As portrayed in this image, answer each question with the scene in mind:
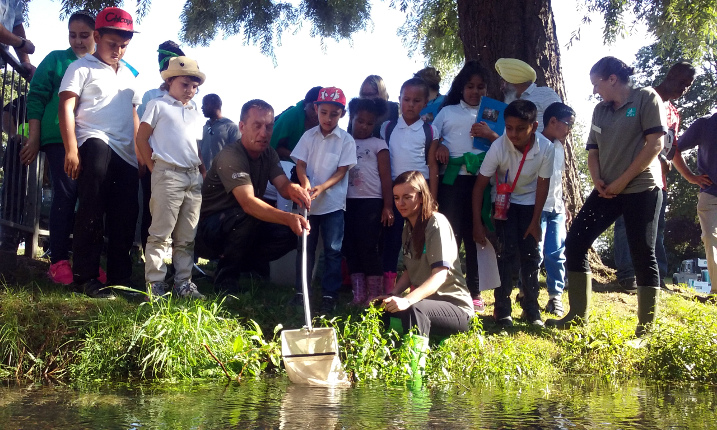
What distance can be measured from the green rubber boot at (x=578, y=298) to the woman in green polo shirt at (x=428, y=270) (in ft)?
3.50

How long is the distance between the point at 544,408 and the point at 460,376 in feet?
3.10

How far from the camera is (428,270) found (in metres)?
4.52

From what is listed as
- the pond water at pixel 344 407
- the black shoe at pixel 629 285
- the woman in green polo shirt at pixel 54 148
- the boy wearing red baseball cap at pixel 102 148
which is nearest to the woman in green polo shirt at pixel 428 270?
the pond water at pixel 344 407

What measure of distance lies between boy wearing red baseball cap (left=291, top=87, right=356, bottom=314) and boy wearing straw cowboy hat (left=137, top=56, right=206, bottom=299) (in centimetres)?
83

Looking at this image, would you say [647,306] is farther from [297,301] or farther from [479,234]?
[297,301]

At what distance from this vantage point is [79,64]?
511cm

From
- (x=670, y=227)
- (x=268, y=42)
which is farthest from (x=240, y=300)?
(x=670, y=227)

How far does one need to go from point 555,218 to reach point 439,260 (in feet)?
6.16

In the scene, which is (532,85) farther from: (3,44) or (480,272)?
(3,44)

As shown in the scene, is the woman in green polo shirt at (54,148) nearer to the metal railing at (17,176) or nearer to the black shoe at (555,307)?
the metal railing at (17,176)

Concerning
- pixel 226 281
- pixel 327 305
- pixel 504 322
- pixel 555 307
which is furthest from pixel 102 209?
pixel 555 307

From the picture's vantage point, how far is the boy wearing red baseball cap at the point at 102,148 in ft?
16.4

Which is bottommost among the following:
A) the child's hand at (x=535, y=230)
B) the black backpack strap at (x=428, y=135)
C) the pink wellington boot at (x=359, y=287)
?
the pink wellington boot at (x=359, y=287)

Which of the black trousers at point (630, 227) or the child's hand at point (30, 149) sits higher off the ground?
the child's hand at point (30, 149)
